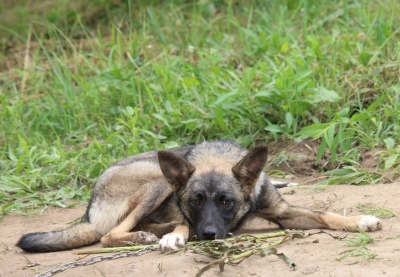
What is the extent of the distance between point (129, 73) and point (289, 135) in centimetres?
226

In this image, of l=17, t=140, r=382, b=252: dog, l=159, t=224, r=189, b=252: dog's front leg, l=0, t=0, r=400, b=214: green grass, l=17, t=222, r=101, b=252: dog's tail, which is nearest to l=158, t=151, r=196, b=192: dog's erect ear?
l=17, t=140, r=382, b=252: dog

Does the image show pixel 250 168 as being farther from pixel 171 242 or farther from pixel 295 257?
pixel 295 257

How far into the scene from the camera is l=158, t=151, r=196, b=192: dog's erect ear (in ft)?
16.3

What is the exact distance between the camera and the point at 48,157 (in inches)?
278

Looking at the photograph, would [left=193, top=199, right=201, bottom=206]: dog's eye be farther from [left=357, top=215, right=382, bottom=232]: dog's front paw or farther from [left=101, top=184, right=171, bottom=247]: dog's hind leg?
[left=357, top=215, right=382, bottom=232]: dog's front paw

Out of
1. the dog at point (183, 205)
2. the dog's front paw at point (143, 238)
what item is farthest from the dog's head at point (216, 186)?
the dog's front paw at point (143, 238)

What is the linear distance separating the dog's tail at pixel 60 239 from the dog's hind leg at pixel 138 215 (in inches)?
9.0

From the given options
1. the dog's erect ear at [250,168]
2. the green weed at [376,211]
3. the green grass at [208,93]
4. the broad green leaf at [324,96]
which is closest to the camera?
the green weed at [376,211]

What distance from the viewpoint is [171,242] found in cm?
450

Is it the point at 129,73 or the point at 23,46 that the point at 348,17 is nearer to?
the point at 129,73

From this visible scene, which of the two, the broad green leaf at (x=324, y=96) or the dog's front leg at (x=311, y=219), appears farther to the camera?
the broad green leaf at (x=324, y=96)

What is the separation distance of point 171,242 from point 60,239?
993 millimetres

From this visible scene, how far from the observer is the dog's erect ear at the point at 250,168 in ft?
16.1

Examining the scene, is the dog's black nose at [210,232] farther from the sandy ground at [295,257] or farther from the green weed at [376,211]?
the green weed at [376,211]
